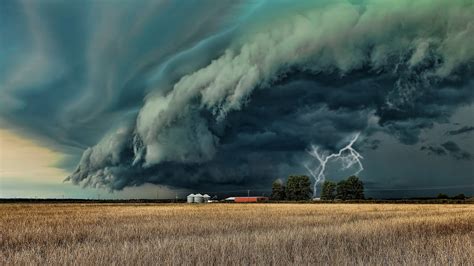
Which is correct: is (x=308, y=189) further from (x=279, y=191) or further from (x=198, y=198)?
(x=198, y=198)

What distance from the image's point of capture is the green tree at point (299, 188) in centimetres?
13825

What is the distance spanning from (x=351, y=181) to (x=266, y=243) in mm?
127544

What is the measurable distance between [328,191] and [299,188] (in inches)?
347

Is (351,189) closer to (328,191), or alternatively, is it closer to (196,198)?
(328,191)

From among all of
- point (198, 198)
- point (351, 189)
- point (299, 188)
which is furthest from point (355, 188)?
point (198, 198)

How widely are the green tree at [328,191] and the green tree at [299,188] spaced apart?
14.7 feet

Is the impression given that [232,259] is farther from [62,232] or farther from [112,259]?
[62,232]

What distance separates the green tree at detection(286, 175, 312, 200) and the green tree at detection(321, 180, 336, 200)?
14.7 ft

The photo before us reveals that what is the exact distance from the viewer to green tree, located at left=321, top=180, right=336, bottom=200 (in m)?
138

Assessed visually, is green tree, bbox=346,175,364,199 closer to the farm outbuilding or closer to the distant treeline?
the distant treeline

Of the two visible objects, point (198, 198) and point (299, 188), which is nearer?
point (198, 198)

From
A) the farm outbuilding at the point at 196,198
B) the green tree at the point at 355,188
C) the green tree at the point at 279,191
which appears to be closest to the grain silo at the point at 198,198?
the farm outbuilding at the point at 196,198

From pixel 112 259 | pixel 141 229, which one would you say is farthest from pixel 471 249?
pixel 141 229

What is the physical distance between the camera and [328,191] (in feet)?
455
